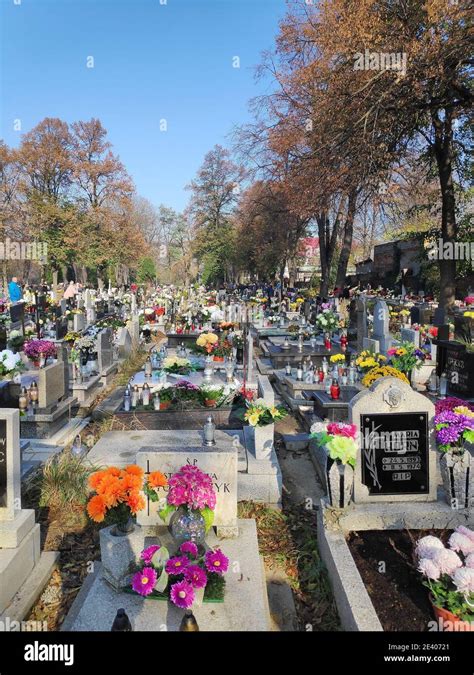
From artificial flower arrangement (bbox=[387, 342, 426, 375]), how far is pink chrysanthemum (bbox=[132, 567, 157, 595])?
8356 mm

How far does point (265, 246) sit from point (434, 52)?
101 ft

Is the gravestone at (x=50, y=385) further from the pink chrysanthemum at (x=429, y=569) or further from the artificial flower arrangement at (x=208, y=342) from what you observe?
the pink chrysanthemum at (x=429, y=569)

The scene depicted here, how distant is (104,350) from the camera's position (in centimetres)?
1391

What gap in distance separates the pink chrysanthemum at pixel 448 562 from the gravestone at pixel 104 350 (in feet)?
34.2

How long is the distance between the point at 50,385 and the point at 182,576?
594cm

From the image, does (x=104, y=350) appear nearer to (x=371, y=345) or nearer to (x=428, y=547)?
(x=371, y=345)

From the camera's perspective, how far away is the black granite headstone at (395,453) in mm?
5887

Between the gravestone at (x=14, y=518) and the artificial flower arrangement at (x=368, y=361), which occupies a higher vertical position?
the artificial flower arrangement at (x=368, y=361)

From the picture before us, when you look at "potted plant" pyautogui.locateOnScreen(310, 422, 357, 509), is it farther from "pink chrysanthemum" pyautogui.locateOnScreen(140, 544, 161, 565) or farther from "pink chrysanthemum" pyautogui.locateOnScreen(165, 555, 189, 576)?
"pink chrysanthemum" pyautogui.locateOnScreen(140, 544, 161, 565)

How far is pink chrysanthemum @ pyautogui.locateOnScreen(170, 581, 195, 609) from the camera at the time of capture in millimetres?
4121

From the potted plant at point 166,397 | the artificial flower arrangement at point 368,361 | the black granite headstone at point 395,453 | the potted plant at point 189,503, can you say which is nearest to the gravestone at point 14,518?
the potted plant at point 189,503
